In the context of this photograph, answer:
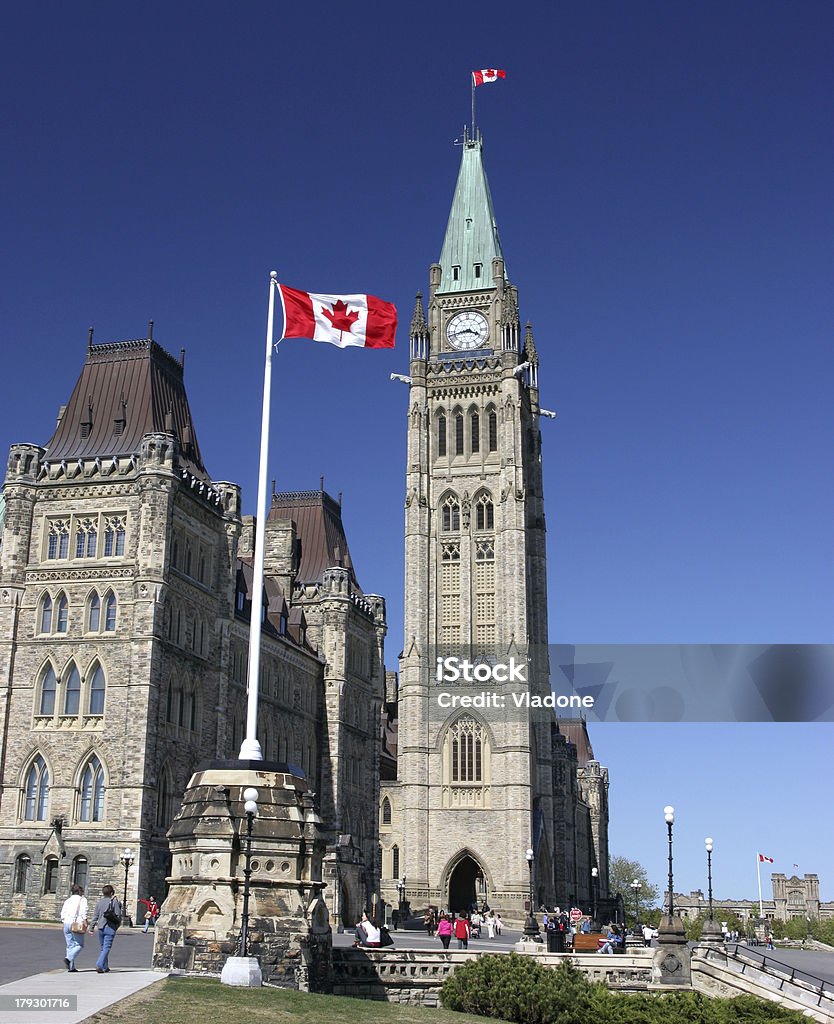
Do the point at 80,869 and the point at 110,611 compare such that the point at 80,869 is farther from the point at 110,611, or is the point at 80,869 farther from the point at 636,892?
the point at 636,892

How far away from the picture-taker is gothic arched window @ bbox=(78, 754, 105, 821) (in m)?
47.2

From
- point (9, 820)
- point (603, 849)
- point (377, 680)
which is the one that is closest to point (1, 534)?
point (9, 820)

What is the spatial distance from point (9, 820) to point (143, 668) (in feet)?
24.7

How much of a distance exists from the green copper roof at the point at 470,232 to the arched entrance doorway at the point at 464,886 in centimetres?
4468

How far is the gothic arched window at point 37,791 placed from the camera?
47.7m

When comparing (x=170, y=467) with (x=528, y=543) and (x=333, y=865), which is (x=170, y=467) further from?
(x=528, y=543)

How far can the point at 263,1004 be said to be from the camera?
2006 cm

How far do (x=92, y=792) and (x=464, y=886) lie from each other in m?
47.2

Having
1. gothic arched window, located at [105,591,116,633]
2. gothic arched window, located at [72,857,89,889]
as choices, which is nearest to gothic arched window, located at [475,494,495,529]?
gothic arched window, located at [105,591,116,633]

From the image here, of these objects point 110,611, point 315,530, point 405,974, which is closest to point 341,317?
point 405,974

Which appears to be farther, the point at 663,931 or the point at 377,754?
the point at 377,754

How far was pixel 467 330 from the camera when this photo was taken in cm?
9950

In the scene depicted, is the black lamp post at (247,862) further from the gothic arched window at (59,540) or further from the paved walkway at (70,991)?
the gothic arched window at (59,540)

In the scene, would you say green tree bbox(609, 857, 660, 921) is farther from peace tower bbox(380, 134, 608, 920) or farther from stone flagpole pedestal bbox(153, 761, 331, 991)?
stone flagpole pedestal bbox(153, 761, 331, 991)
